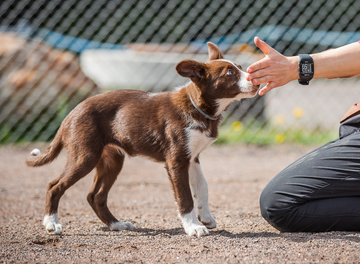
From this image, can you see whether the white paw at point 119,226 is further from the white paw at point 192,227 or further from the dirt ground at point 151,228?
the white paw at point 192,227

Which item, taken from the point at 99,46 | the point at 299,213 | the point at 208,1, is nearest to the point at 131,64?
the point at 99,46

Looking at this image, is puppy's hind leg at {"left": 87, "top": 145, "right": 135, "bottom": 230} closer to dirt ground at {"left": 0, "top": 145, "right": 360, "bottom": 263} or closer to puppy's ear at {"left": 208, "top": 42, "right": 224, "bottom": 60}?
dirt ground at {"left": 0, "top": 145, "right": 360, "bottom": 263}

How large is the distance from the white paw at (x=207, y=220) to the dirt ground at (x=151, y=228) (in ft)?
0.20

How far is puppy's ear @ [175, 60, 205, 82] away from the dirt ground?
38.5 inches

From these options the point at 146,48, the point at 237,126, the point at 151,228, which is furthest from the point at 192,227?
the point at 146,48

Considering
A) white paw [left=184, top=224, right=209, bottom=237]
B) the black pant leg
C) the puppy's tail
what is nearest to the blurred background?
the puppy's tail

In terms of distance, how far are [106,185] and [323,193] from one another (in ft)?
4.65

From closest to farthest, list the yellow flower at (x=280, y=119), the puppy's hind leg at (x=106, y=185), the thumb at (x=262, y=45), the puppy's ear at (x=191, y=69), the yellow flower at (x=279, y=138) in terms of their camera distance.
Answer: the thumb at (x=262, y=45), the puppy's ear at (x=191, y=69), the puppy's hind leg at (x=106, y=185), the yellow flower at (x=280, y=119), the yellow flower at (x=279, y=138)

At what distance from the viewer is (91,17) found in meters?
6.46

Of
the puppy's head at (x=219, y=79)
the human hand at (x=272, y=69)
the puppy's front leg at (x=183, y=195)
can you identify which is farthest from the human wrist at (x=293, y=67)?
the puppy's front leg at (x=183, y=195)

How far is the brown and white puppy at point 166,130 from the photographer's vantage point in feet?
8.47

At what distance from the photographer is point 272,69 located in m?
2.50

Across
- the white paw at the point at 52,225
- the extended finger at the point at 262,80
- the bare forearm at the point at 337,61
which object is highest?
the bare forearm at the point at 337,61

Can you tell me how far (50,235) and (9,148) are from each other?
3.74m
